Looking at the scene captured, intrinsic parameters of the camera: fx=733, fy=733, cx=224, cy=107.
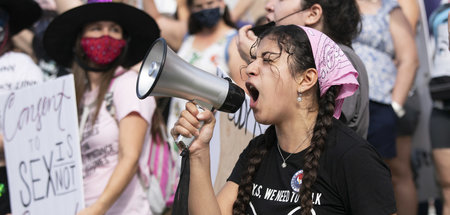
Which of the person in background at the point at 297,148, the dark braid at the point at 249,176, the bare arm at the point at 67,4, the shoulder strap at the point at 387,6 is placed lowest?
the bare arm at the point at 67,4

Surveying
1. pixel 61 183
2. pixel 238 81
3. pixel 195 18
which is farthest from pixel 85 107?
pixel 195 18

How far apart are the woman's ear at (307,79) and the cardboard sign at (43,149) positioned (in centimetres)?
171

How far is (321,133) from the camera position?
2684 mm

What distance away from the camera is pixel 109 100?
440cm

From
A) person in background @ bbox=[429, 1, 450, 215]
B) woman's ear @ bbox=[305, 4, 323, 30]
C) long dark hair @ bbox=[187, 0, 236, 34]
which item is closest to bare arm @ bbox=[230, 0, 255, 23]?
long dark hair @ bbox=[187, 0, 236, 34]

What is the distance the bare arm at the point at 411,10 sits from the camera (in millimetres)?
5605

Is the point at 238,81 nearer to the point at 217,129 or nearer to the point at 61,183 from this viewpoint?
the point at 217,129

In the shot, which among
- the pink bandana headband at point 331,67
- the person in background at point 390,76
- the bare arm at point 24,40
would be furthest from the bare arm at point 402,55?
the bare arm at point 24,40

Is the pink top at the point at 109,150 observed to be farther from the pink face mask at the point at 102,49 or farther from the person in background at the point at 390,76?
the person in background at the point at 390,76

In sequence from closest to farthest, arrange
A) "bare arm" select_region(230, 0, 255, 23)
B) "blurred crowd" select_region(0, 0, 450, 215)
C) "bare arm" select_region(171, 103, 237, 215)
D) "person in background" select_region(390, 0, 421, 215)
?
"bare arm" select_region(171, 103, 237, 215) < "blurred crowd" select_region(0, 0, 450, 215) < "person in background" select_region(390, 0, 421, 215) < "bare arm" select_region(230, 0, 255, 23)

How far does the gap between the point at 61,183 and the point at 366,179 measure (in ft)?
7.11

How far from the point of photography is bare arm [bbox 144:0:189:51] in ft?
20.8

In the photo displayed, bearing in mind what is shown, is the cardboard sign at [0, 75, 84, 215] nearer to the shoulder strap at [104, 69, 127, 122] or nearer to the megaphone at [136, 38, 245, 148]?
the shoulder strap at [104, 69, 127, 122]

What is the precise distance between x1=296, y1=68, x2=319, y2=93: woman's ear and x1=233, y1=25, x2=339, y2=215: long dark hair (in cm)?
2
